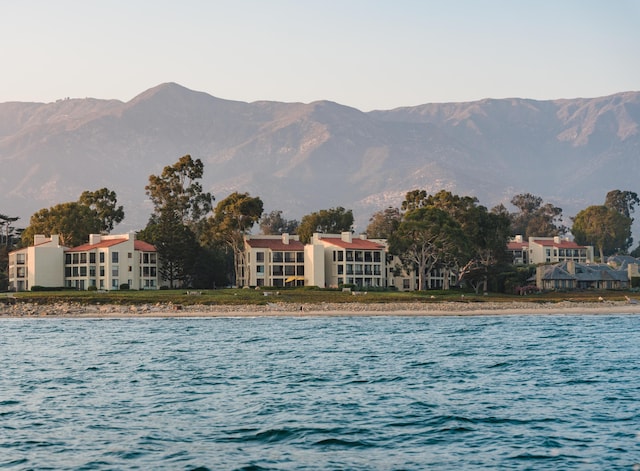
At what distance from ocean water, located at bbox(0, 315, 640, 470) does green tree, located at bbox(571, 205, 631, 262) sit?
434ft

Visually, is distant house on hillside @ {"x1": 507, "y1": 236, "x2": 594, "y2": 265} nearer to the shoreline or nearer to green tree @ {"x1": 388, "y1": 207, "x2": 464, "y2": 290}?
green tree @ {"x1": 388, "y1": 207, "x2": 464, "y2": 290}

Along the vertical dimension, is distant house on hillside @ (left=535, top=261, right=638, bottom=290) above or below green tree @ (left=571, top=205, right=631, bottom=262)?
below

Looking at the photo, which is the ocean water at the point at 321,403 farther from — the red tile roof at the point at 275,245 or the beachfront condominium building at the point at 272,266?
the red tile roof at the point at 275,245

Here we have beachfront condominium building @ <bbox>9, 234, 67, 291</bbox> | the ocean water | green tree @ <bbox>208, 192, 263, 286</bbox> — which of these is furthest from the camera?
green tree @ <bbox>208, 192, 263, 286</bbox>

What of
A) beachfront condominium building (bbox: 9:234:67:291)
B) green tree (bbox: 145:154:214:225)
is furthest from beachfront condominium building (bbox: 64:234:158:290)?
green tree (bbox: 145:154:214:225)

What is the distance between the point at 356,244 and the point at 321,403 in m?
97.5

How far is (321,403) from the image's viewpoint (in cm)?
3173

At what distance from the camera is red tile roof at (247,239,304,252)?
5108 inches

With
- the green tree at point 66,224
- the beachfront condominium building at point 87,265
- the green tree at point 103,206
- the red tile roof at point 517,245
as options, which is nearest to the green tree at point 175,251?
the beachfront condominium building at point 87,265

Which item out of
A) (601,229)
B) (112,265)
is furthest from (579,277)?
(601,229)

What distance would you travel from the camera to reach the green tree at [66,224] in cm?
13425

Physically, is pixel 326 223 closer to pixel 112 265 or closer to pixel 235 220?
pixel 235 220

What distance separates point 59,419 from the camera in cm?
2875

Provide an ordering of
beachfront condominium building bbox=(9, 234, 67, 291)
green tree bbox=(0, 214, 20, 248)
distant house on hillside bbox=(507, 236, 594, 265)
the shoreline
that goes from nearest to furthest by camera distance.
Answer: the shoreline
beachfront condominium building bbox=(9, 234, 67, 291)
green tree bbox=(0, 214, 20, 248)
distant house on hillside bbox=(507, 236, 594, 265)
